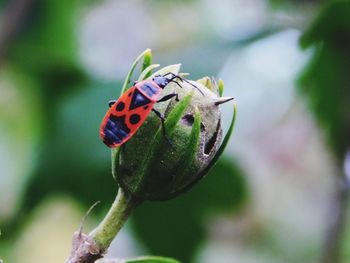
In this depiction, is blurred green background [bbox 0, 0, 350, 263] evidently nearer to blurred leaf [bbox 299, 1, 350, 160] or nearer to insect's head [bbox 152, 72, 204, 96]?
blurred leaf [bbox 299, 1, 350, 160]

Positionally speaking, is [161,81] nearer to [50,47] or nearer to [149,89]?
[149,89]

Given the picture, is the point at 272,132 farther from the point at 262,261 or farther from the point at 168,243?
the point at 168,243

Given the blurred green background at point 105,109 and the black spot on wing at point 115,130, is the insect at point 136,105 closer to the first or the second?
the black spot on wing at point 115,130

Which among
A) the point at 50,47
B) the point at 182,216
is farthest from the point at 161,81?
the point at 50,47

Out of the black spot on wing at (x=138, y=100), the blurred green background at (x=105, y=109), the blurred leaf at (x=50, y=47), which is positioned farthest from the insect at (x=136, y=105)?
the blurred leaf at (x=50, y=47)

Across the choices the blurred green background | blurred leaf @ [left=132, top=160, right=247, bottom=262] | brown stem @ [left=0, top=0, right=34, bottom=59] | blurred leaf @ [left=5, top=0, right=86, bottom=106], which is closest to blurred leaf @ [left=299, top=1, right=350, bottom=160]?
the blurred green background

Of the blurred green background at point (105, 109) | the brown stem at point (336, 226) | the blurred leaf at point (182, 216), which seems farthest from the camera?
the blurred leaf at point (182, 216)

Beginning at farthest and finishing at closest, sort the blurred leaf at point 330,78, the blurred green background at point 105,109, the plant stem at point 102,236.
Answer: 1. the blurred green background at point 105,109
2. the blurred leaf at point 330,78
3. the plant stem at point 102,236
